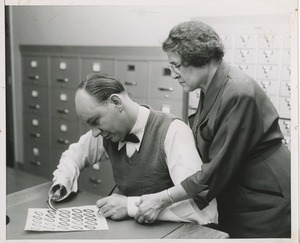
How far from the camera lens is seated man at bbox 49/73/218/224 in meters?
1.09

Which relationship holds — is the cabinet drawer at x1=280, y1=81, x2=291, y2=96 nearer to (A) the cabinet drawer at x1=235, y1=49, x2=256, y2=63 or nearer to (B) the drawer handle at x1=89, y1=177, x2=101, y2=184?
(A) the cabinet drawer at x1=235, y1=49, x2=256, y2=63

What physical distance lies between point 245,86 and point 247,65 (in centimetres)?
30

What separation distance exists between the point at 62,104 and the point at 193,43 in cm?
133

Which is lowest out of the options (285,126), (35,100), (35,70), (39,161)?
(39,161)

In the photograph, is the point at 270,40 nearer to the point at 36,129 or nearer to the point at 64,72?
the point at 64,72

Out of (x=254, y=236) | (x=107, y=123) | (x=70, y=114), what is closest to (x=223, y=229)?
(x=254, y=236)

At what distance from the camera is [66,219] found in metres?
1.07

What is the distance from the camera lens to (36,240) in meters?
1.01

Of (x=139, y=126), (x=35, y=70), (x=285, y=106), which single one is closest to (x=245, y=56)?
(x=285, y=106)

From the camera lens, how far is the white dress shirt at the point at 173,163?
1071 millimetres

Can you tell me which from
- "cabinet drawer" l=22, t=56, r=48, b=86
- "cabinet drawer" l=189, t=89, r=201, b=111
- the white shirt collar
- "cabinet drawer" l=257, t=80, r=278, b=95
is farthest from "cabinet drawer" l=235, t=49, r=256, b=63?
"cabinet drawer" l=22, t=56, r=48, b=86

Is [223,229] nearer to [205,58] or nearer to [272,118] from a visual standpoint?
[272,118]

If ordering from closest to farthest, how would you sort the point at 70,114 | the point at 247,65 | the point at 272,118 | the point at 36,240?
the point at 36,240, the point at 272,118, the point at 247,65, the point at 70,114

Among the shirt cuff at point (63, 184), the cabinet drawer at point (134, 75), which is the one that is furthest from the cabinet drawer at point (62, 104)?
the shirt cuff at point (63, 184)
